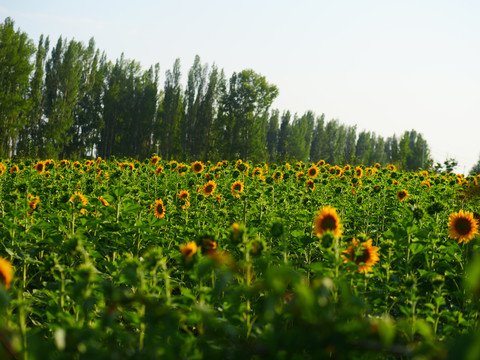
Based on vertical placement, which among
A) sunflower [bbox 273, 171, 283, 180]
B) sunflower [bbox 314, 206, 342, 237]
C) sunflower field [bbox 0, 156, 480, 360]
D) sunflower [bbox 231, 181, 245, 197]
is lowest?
sunflower field [bbox 0, 156, 480, 360]

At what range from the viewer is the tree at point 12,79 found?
81.6 ft

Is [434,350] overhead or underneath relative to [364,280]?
overhead

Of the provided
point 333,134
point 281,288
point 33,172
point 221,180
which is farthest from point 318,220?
point 333,134

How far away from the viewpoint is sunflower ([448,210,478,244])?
272cm

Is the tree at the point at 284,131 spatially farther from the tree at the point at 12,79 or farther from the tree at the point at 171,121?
the tree at the point at 12,79

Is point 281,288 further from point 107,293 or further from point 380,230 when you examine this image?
point 380,230

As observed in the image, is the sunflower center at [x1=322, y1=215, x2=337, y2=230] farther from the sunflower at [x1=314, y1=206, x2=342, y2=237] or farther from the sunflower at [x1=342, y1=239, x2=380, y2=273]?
the sunflower at [x1=342, y1=239, x2=380, y2=273]

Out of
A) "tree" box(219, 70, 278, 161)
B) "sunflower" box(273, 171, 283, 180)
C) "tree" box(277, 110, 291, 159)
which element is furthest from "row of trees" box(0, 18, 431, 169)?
"sunflower" box(273, 171, 283, 180)

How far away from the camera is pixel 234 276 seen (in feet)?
9.53

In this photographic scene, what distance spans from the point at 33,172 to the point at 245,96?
35.4 meters

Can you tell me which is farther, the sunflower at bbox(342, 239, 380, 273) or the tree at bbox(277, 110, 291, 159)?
the tree at bbox(277, 110, 291, 159)

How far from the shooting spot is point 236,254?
140 inches

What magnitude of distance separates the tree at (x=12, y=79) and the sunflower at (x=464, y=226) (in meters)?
27.6

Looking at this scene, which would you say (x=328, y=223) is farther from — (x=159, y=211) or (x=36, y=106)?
(x=36, y=106)
